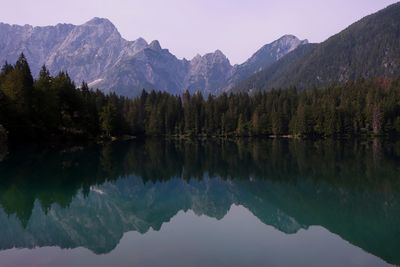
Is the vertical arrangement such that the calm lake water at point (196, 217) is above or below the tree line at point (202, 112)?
below

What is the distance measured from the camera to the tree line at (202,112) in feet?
310

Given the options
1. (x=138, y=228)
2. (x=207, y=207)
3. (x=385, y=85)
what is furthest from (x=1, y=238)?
(x=385, y=85)

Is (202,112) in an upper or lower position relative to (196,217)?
upper

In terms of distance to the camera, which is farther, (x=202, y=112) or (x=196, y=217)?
(x=202, y=112)

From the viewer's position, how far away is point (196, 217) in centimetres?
3073

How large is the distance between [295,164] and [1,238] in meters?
47.8

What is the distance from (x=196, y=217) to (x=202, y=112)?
153 metres

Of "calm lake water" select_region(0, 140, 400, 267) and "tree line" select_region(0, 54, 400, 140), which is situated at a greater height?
"tree line" select_region(0, 54, 400, 140)

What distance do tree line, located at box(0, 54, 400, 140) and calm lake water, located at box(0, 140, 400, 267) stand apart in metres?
40.2

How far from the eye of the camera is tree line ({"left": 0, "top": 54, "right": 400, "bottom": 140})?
3722 inches

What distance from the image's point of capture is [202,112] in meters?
183

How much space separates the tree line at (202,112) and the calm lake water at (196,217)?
40.2 meters

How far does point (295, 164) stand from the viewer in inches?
2532

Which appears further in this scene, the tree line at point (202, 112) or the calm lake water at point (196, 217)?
the tree line at point (202, 112)
